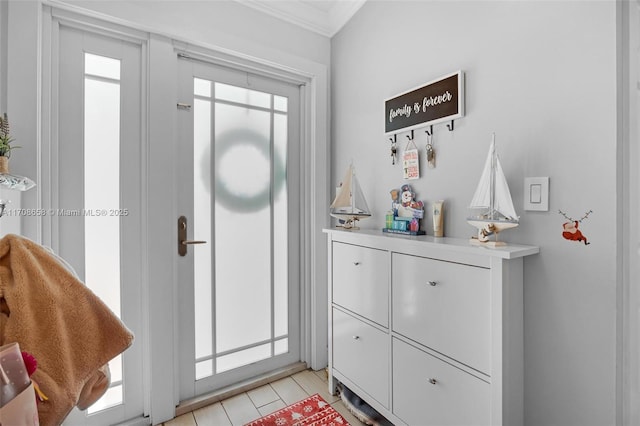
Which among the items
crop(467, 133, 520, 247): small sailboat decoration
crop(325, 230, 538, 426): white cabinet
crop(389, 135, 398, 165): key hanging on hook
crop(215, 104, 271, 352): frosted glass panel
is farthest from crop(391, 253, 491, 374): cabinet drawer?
crop(215, 104, 271, 352): frosted glass panel

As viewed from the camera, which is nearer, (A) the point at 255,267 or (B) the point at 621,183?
(B) the point at 621,183

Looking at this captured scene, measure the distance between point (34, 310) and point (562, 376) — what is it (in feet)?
5.70

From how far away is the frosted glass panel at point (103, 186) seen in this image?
1.67 metres

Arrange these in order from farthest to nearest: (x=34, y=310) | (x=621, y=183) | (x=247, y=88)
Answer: (x=247, y=88), (x=621, y=183), (x=34, y=310)

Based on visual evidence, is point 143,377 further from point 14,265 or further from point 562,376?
point 562,376

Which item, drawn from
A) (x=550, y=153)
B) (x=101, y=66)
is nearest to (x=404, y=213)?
(x=550, y=153)

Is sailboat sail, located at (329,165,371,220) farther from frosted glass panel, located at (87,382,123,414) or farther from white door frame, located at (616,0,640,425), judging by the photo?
frosted glass panel, located at (87,382,123,414)

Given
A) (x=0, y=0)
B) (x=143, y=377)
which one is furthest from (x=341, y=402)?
(x=0, y=0)

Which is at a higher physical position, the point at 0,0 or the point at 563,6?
the point at 0,0

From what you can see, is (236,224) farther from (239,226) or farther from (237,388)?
(237,388)

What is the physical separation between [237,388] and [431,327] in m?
1.38

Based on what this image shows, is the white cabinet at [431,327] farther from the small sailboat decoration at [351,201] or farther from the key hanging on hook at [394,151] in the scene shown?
the key hanging on hook at [394,151]

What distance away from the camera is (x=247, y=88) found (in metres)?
2.13

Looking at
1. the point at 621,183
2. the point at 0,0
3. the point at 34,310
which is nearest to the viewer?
the point at 34,310
